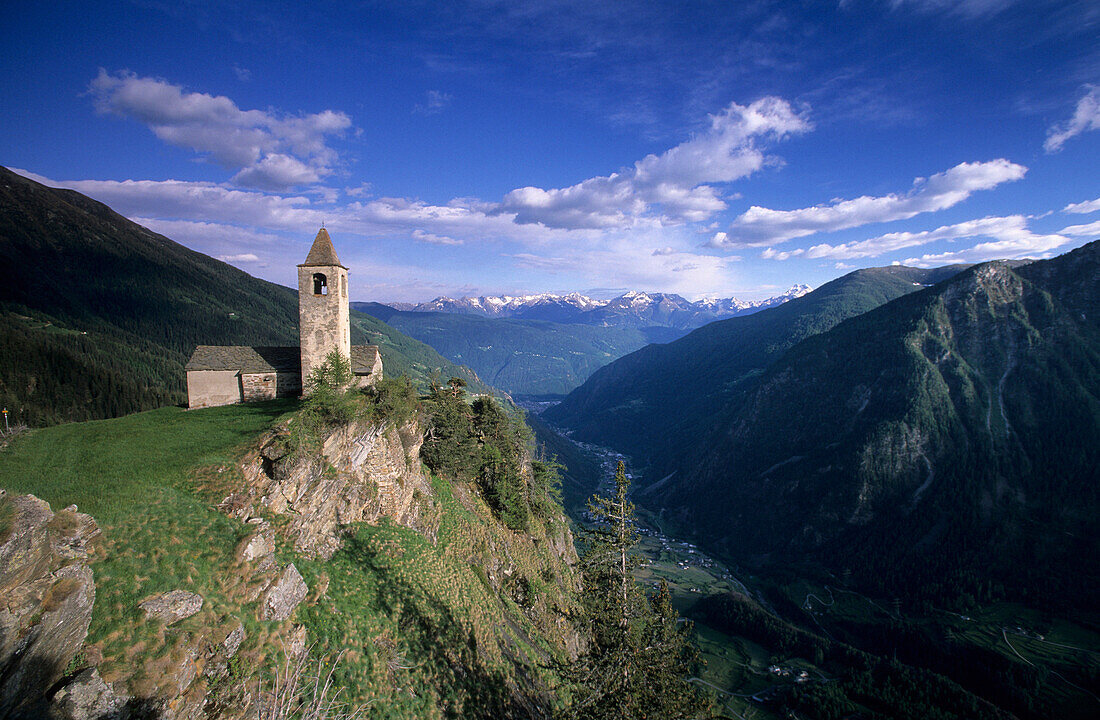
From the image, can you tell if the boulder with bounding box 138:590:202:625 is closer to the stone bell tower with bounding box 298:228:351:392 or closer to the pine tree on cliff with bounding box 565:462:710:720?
the pine tree on cliff with bounding box 565:462:710:720

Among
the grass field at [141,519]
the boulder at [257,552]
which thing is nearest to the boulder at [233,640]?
the grass field at [141,519]

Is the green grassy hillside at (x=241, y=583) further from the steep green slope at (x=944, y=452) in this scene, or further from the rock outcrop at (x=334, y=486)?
the steep green slope at (x=944, y=452)

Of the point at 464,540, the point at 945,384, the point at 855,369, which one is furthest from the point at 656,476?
the point at 464,540

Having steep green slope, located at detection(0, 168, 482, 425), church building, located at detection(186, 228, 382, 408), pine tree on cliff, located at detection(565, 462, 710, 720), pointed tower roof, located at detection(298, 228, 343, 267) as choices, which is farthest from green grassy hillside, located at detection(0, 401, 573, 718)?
steep green slope, located at detection(0, 168, 482, 425)

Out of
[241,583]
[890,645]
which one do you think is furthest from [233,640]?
[890,645]

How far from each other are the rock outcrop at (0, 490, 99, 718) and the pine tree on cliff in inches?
593

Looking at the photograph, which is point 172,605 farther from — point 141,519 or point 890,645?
point 890,645

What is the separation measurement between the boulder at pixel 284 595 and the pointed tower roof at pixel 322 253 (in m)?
18.5

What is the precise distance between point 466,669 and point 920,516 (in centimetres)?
14850

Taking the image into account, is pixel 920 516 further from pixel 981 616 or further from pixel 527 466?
pixel 527 466

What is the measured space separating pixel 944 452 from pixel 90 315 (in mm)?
272732

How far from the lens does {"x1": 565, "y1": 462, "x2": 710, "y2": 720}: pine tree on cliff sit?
1567cm

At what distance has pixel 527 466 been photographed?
140ft

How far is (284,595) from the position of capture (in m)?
15.8
